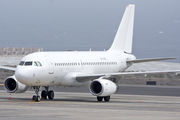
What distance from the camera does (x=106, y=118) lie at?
21.1 m

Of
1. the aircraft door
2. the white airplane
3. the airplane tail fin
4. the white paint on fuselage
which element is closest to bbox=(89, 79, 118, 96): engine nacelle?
the white airplane

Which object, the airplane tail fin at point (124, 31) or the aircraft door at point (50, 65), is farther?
the airplane tail fin at point (124, 31)

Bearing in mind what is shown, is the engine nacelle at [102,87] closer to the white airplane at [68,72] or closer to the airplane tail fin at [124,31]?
A: the white airplane at [68,72]

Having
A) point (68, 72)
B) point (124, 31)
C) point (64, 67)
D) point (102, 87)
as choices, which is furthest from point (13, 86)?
point (124, 31)

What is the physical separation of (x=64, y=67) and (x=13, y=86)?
15.7ft

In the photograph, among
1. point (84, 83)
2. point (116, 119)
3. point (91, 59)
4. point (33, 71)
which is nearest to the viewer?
point (116, 119)

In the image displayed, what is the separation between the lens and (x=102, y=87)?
33.6m

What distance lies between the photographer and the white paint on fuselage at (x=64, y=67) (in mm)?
32469

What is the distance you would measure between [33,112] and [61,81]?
Result: 1203 cm

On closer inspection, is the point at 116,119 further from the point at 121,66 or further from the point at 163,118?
the point at 121,66

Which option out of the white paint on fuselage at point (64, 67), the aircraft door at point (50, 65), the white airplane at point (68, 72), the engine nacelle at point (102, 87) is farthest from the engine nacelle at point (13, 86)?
the engine nacelle at point (102, 87)

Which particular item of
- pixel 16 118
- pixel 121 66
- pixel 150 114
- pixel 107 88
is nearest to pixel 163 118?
pixel 150 114

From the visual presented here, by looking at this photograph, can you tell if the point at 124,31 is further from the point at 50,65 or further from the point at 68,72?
the point at 50,65

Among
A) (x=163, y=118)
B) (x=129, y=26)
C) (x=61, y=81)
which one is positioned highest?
(x=129, y=26)
